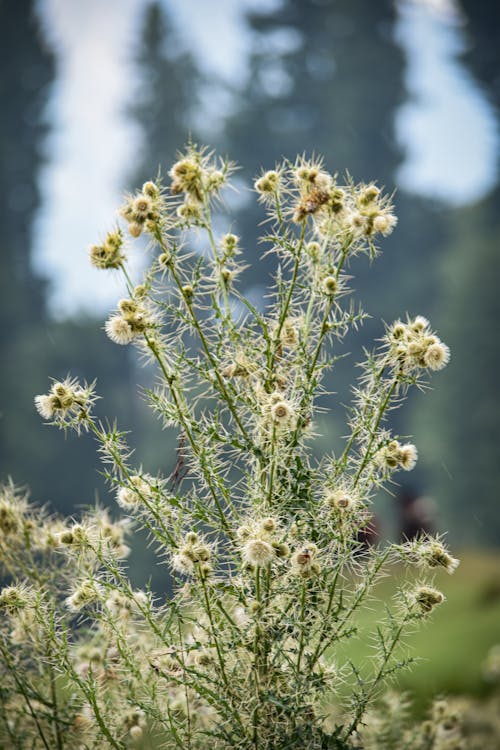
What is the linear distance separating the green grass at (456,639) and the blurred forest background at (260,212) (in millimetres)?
7596

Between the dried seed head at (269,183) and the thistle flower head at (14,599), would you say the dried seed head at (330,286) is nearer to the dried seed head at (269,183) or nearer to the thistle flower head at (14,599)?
the dried seed head at (269,183)

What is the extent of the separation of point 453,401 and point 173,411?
736 inches

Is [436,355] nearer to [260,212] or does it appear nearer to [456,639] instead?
[456,639]

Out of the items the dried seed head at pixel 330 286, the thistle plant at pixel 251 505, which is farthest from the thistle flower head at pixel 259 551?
the dried seed head at pixel 330 286

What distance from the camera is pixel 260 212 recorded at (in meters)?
23.1

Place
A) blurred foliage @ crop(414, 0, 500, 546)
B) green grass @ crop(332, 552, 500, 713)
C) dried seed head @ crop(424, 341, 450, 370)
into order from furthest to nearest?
blurred foliage @ crop(414, 0, 500, 546) → green grass @ crop(332, 552, 500, 713) → dried seed head @ crop(424, 341, 450, 370)

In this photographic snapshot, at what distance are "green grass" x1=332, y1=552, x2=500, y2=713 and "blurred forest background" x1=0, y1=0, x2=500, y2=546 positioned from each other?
24.9ft

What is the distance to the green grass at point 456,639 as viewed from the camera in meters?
7.08

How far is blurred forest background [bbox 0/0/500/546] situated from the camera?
1984 centimetres

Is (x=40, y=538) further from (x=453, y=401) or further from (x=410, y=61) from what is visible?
(x=410, y=61)

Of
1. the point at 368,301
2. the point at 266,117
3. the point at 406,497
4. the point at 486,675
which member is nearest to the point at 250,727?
the point at 486,675

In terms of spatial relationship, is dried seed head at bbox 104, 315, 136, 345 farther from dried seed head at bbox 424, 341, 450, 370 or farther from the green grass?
the green grass

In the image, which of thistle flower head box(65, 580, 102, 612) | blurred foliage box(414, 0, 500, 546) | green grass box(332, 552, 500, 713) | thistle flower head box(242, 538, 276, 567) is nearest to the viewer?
thistle flower head box(242, 538, 276, 567)

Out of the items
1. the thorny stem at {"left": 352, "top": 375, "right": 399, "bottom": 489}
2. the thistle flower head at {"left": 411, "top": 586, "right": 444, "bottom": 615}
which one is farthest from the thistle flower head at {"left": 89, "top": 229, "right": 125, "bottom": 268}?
the thistle flower head at {"left": 411, "top": 586, "right": 444, "bottom": 615}
